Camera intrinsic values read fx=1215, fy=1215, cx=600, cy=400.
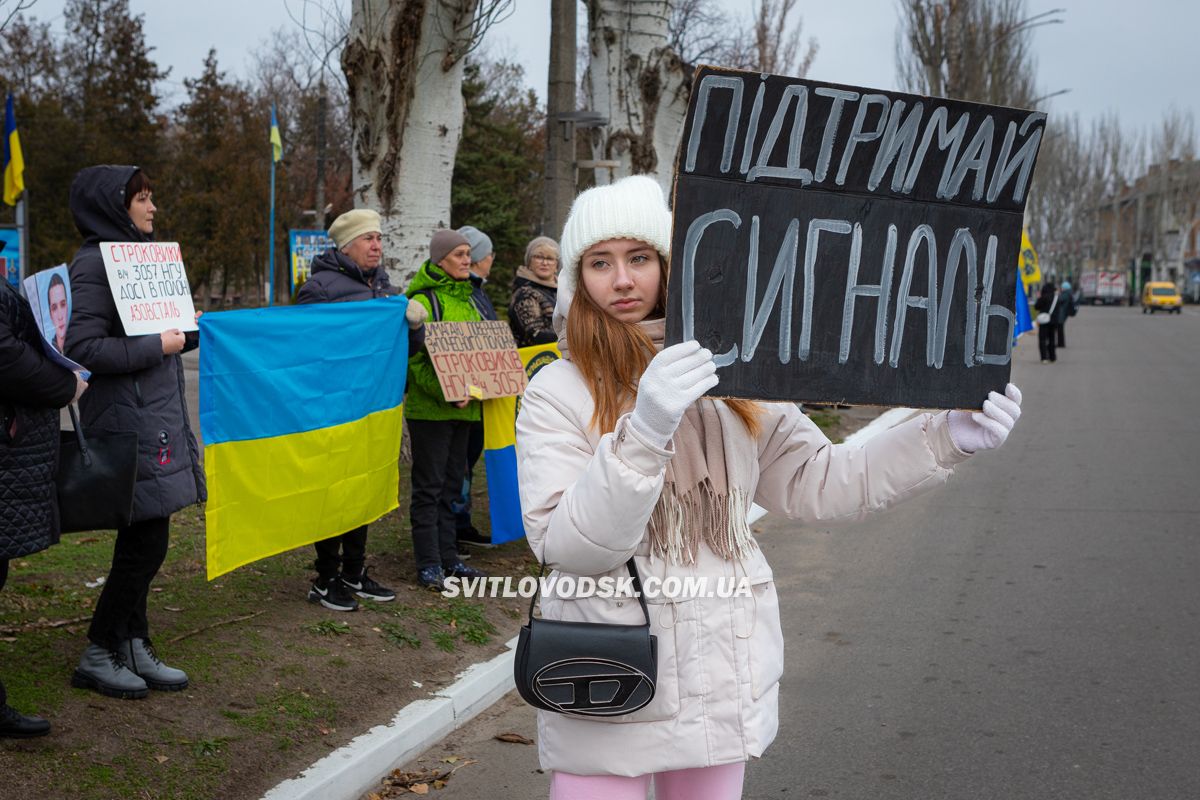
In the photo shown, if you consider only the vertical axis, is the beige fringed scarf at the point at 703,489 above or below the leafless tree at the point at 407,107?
below

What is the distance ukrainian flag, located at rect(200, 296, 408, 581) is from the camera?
5277 millimetres

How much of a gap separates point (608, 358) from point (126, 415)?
8.63ft

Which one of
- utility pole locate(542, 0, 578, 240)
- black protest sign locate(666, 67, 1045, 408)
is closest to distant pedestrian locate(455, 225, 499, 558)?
utility pole locate(542, 0, 578, 240)

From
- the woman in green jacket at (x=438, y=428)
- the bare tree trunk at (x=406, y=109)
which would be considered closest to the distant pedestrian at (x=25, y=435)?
the woman in green jacket at (x=438, y=428)

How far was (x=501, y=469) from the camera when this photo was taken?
7223 mm

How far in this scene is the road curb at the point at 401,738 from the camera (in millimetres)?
4219

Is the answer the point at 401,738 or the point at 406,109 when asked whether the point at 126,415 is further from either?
the point at 406,109

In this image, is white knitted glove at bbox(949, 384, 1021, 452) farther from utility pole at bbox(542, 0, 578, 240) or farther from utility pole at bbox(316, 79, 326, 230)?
utility pole at bbox(316, 79, 326, 230)

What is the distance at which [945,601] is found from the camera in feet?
23.6

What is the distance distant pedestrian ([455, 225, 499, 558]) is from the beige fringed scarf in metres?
4.45

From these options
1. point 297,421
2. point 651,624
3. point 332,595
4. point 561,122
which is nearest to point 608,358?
point 651,624

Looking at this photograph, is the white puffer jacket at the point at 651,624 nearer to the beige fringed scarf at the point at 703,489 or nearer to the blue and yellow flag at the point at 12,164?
the beige fringed scarf at the point at 703,489

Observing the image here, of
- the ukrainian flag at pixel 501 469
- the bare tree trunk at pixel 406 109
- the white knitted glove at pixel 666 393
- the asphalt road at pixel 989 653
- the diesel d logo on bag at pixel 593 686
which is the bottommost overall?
the asphalt road at pixel 989 653

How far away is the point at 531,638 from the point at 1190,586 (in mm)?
6087
